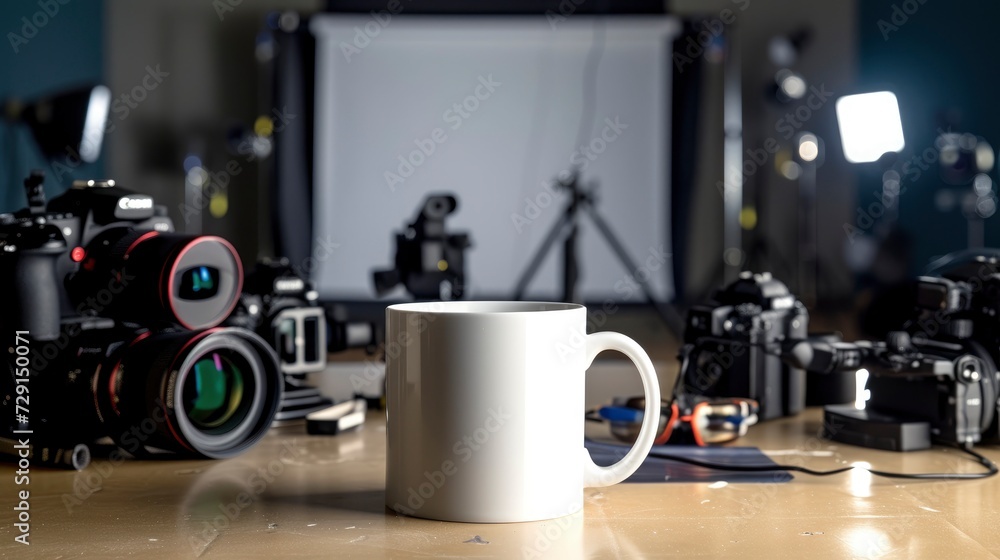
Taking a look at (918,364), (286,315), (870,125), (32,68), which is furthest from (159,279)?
(870,125)

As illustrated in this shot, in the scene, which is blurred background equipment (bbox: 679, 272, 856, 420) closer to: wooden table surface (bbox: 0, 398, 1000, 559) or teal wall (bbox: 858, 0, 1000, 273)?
wooden table surface (bbox: 0, 398, 1000, 559)

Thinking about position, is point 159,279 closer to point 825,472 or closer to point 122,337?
point 122,337

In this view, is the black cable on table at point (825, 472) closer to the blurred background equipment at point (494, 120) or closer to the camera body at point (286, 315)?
the camera body at point (286, 315)

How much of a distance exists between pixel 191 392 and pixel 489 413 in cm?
39

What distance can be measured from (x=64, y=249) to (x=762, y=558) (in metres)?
0.62

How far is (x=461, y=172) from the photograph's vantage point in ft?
14.1

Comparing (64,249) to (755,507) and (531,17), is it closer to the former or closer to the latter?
(755,507)

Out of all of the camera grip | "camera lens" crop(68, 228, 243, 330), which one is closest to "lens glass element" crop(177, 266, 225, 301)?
"camera lens" crop(68, 228, 243, 330)

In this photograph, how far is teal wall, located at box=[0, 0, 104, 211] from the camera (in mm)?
1767

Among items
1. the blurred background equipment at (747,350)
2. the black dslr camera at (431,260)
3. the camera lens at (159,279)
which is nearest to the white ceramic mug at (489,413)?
the camera lens at (159,279)

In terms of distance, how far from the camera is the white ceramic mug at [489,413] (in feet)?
1.69

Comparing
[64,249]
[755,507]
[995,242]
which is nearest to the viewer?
[755,507]

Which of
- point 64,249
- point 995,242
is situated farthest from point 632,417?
point 995,242

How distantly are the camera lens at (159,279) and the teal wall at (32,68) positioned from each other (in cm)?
104
